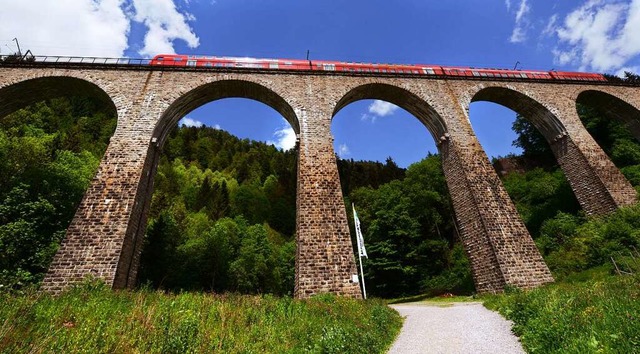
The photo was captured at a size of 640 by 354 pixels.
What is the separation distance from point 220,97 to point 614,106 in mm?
25380

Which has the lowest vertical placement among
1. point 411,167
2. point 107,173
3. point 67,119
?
point 107,173

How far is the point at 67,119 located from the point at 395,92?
60.6 metres

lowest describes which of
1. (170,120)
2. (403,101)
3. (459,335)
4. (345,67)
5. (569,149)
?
(459,335)

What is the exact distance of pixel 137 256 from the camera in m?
13.0

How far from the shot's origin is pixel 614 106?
70.3 ft

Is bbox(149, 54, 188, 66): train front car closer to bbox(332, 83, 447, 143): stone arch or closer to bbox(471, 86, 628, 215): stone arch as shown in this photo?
bbox(332, 83, 447, 143): stone arch

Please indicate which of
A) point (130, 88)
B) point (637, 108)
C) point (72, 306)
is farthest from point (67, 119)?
point (637, 108)

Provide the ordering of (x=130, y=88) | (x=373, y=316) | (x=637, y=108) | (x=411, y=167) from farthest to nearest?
(x=411, y=167) < (x=637, y=108) < (x=130, y=88) < (x=373, y=316)

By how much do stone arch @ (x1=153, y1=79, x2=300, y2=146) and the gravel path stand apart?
34.1 ft

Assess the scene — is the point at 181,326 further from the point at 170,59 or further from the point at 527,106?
the point at 527,106

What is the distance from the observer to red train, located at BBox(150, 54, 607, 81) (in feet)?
55.6

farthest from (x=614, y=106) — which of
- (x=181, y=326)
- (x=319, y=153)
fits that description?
(x=181, y=326)

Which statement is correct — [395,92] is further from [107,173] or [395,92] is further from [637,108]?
[637,108]

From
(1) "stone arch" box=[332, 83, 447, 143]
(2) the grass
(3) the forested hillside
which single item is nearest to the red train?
(1) "stone arch" box=[332, 83, 447, 143]
